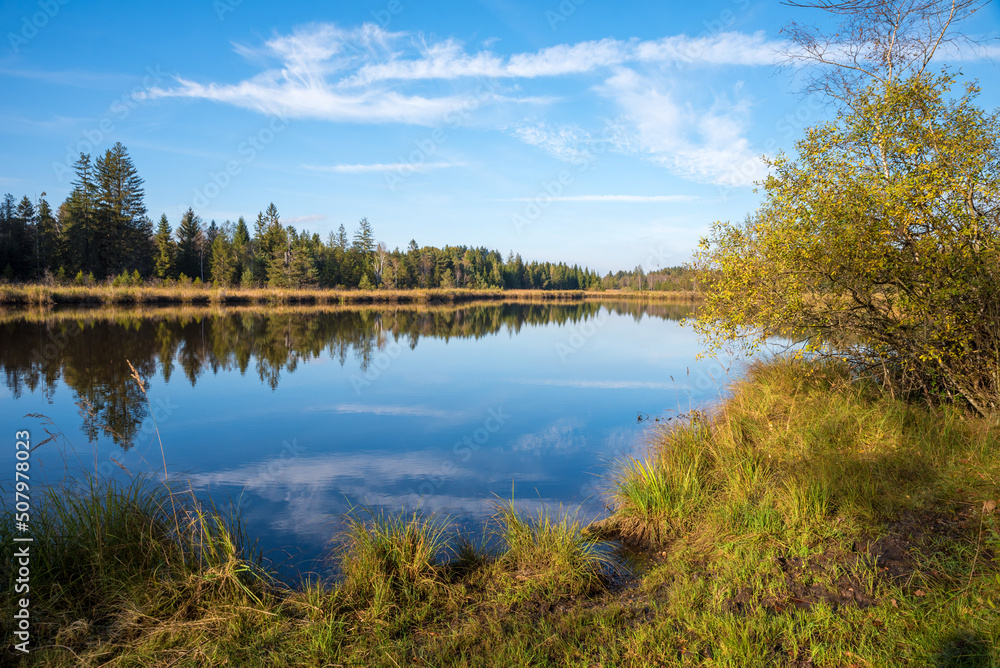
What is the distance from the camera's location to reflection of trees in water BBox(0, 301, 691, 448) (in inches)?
441

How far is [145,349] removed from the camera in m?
18.1

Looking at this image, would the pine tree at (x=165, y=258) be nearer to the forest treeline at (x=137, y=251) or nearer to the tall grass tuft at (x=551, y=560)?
the forest treeline at (x=137, y=251)

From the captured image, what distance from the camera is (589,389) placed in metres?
14.4

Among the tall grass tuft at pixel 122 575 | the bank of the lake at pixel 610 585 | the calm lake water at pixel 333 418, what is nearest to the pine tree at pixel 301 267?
the calm lake water at pixel 333 418

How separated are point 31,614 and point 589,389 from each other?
12271 millimetres

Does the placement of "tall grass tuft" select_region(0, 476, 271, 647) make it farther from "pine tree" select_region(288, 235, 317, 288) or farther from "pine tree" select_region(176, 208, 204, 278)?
"pine tree" select_region(176, 208, 204, 278)

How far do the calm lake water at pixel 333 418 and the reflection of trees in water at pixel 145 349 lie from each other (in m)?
0.08

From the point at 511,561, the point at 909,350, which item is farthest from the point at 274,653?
the point at 909,350

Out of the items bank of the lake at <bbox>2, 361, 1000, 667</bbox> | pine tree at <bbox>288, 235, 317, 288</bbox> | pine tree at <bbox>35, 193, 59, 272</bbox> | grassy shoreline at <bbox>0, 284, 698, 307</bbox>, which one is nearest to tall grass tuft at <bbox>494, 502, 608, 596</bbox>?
bank of the lake at <bbox>2, 361, 1000, 667</bbox>

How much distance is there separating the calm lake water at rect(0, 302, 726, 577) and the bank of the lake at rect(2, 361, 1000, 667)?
100 cm

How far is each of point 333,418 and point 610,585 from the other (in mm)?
7841

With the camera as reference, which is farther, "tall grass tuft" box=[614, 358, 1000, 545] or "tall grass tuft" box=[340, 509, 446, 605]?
"tall grass tuft" box=[614, 358, 1000, 545]

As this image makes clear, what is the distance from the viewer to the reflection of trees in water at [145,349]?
36.8ft

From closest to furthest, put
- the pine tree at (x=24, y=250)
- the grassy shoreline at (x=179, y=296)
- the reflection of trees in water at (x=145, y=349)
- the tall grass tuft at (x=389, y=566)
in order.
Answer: the tall grass tuft at (x=389, y=566) → the reflection of trees in water at (x=145, y=349) → the grassy shoreline at (x=179, y=296) → the pine tree at (x=24, y=250)
